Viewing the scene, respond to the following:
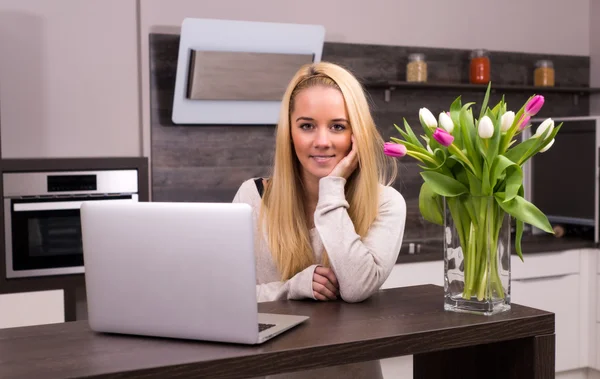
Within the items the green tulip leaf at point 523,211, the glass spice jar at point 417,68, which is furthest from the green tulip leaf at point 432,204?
the glass spice jar at point 417,68

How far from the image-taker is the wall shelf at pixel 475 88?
4.11 meters

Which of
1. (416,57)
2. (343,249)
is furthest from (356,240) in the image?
(416,57)

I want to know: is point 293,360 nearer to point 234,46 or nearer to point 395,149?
point 395,149

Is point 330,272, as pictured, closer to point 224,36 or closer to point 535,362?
point 535,362

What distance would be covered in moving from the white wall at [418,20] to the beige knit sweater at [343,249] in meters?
1.83

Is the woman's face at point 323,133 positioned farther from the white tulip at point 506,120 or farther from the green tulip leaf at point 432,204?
the white tulip at point 506,120

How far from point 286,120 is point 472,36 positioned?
2.60 m

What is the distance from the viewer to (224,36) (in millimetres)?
3637

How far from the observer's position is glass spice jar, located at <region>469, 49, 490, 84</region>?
429 centimetres

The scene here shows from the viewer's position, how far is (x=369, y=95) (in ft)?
13.5

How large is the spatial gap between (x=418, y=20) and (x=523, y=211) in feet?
9.23

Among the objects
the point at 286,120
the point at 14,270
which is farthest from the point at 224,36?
the point at 286,120

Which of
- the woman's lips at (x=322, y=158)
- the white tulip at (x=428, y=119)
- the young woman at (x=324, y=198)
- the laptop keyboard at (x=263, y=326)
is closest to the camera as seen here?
the laptop keyboard at (x=263, y=326)

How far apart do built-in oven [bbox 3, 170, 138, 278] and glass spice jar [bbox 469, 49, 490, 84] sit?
202cm
